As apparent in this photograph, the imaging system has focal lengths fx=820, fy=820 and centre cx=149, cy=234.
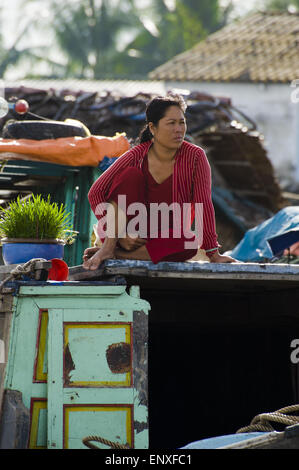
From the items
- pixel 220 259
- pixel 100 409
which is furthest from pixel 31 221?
pixel 100 409

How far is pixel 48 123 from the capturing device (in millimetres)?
6754

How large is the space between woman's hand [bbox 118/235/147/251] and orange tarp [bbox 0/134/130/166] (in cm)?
161

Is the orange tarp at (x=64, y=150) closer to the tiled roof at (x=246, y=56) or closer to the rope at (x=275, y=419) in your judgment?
the rope at (x=275, y=419)

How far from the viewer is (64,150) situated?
21.1 feet

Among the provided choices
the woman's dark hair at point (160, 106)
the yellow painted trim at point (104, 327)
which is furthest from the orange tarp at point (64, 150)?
the yellow painted trim at point (104, 327)

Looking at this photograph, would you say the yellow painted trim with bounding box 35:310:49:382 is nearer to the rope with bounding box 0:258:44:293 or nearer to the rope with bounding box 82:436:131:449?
the rope with bounding box 0:258:44:293

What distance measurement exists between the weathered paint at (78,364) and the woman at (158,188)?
0.40 m

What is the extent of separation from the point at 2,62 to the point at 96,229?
3164 centimetres

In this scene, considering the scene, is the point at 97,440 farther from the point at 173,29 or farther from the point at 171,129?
the point at 173,29

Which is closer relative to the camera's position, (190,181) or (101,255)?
(101,255)

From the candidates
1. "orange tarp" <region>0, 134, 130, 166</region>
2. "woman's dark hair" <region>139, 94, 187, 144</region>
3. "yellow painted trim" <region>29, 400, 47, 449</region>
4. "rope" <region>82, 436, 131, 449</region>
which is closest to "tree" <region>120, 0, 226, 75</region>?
"orange tarp" <region>0, 134, 130, 166</region>

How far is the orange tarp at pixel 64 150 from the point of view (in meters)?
6.37

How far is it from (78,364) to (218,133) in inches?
284
